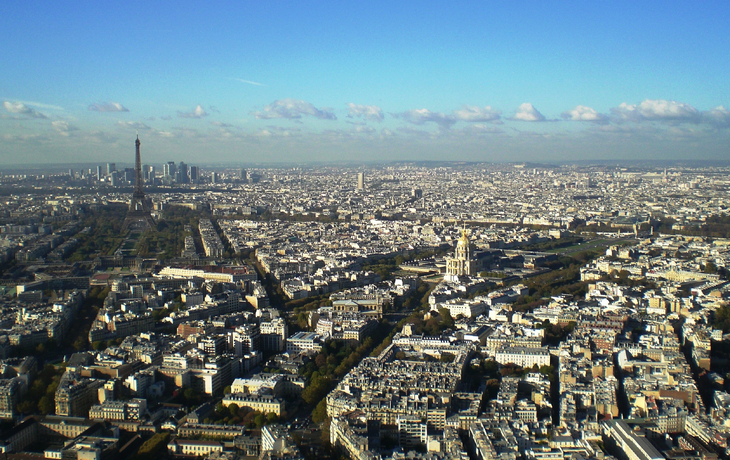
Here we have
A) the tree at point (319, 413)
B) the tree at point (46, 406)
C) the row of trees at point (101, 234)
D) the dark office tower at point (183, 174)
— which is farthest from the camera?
the dark office tower at point (183, 174)

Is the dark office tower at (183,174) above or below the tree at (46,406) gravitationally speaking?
above

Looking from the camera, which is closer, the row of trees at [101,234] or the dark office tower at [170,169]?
the row of trees at [101,234]

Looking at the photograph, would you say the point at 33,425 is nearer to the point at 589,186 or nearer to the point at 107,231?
the point at 107,231

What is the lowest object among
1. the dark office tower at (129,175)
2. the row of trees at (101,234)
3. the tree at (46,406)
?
the tree at (46,406)

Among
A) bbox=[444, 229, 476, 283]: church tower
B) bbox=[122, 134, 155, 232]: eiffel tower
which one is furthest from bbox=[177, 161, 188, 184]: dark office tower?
bbox=[444, 229, 476, 283]: church tower

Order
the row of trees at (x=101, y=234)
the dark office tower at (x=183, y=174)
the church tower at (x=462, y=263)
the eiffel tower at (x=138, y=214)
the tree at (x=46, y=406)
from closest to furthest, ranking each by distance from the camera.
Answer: the tree at (x=46, y=406), the church tower at (x=462, y=263), the row of trees at (x=101, y=234), the eiffel tower at (x=138, y=214), the dark office tower at (x=183, y=174)

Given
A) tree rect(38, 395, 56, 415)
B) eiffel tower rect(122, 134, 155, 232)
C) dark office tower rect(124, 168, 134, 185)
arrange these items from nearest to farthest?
1. tree rect(38, 395, 56, 415)
2. eiffel tower rect(122, 134, 155, 232)
3. dark office tower rect(124, 168, 134, 185)

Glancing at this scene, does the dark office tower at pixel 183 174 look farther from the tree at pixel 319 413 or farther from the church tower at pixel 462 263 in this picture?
the tree at pixel 319 413

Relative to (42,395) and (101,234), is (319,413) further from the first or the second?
(101,234)

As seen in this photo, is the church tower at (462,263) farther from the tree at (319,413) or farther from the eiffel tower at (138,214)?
the eiffel tower at (138,214)

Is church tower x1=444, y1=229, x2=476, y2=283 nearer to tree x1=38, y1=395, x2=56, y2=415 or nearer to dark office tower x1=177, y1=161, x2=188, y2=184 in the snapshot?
tree x1=38, y1=395, x2=56, y2=415

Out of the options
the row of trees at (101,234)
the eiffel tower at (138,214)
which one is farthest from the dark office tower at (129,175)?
the eiffel tower at (138,214)

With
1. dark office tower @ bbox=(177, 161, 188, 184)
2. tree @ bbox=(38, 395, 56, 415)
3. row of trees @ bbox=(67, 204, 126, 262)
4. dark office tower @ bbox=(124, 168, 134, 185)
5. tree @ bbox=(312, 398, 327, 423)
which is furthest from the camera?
dark office tower @ bbox=(177, 161, 188, 184)

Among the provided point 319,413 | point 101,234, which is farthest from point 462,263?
point 101,234
